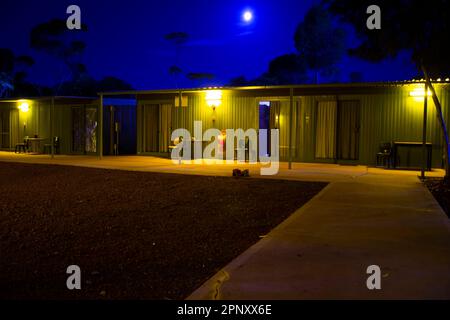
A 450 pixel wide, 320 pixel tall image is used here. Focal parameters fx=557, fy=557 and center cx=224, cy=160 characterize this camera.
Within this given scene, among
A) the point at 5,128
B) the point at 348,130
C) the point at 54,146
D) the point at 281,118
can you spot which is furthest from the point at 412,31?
the point at 5,128

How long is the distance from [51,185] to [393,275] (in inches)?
382

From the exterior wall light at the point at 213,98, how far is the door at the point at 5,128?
37.9 ft

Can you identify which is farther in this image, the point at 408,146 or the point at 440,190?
the point at 408,146

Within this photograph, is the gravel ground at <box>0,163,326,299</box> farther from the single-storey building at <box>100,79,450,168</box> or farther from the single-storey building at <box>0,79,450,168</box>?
the single-storey building at <box>100,79,450,168</box>

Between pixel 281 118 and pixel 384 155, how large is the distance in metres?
3.95

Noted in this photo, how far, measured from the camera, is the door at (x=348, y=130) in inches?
Result: 677

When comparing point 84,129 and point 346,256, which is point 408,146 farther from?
point 84,129

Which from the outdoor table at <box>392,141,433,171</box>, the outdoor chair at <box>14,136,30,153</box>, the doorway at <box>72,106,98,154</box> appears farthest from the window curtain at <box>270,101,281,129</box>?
the outdoor chair at <box>14,136,30,153</box>

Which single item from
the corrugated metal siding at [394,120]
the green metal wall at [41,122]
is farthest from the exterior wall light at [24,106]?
the corrugated metal siding at [394,120]

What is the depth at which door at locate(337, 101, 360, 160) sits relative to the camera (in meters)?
17.2

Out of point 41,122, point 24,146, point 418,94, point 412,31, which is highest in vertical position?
point 412,31

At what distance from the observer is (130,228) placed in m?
8.08

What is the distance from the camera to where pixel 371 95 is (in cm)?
1680
